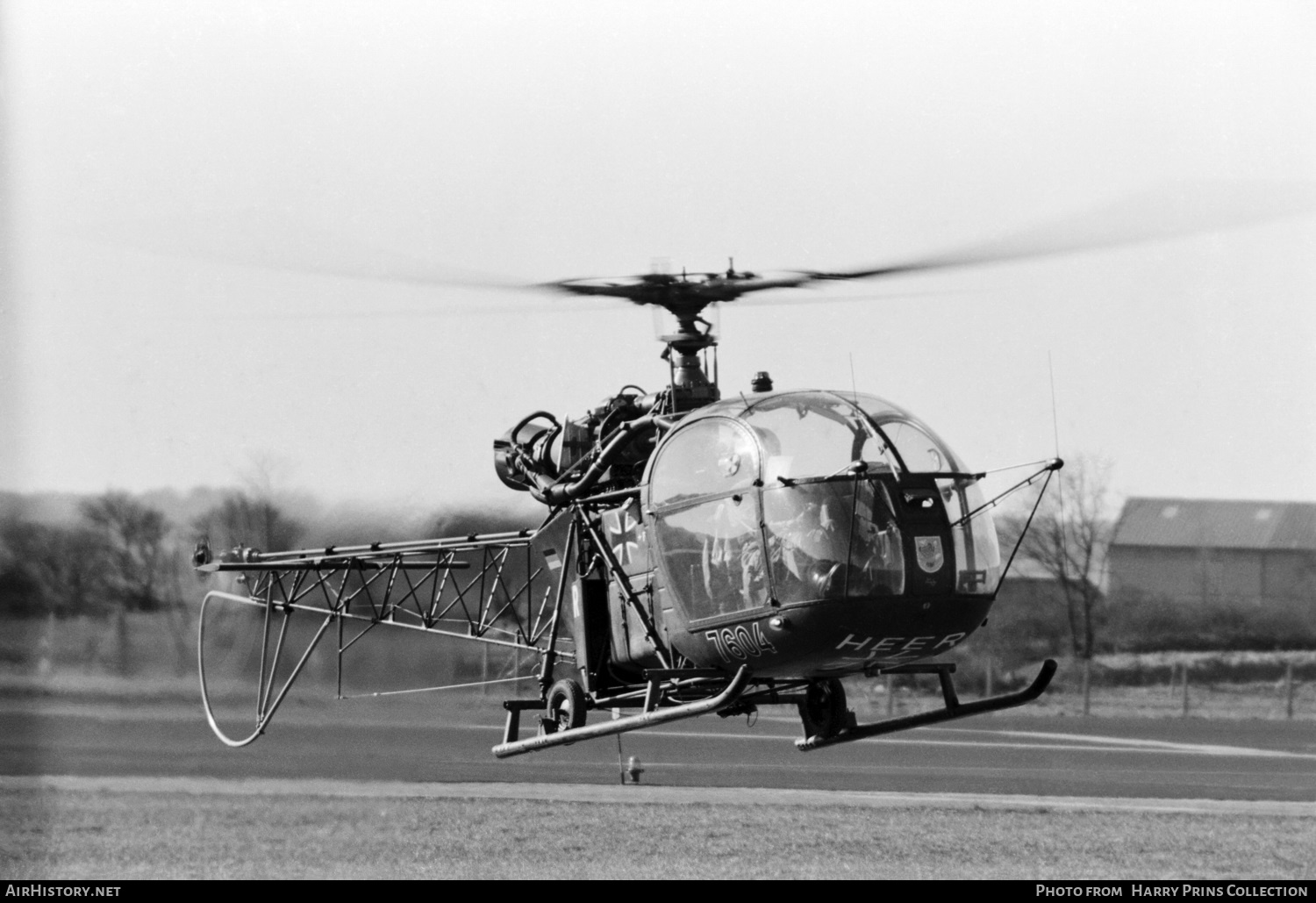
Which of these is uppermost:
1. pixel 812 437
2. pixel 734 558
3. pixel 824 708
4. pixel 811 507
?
pixel 812 437

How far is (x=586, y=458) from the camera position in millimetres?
12703

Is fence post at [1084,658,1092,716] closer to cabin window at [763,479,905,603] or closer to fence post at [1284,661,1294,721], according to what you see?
fence post at [1284,661,1294,721]

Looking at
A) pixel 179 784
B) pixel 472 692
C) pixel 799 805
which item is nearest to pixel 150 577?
pixel 472 692

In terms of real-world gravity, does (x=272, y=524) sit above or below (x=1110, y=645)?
above

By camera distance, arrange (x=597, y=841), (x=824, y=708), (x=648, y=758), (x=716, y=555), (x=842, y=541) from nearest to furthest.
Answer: (x=842, y=541), (x=716, y=555), (x=824, y=708), (x=597, y=841), (x=648, y=758)

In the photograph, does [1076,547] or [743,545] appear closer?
[743,545]

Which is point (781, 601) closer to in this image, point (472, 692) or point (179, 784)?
point (179, 784)

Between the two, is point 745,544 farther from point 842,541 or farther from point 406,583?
point 406,583

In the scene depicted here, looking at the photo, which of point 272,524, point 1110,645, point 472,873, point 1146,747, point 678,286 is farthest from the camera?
point 1110,645

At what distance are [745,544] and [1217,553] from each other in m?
23.0

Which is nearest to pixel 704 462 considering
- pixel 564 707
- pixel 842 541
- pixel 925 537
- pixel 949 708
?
pixel 842 541

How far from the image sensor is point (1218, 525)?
3192 centimetres

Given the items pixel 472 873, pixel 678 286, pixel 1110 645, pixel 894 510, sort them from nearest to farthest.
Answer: pixel 894 510
pixel 678 286
pixel 472 873
pixel 1110 645

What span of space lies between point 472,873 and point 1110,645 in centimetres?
1858
